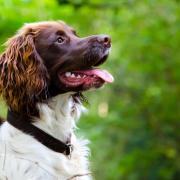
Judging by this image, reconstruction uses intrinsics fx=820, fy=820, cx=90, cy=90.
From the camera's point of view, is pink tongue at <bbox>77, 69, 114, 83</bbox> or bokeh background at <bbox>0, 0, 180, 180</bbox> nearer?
pink tongue at <bbox>77, 69, 114, 83</bbox>

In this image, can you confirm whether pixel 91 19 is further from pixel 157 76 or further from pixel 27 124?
pixel 27 124

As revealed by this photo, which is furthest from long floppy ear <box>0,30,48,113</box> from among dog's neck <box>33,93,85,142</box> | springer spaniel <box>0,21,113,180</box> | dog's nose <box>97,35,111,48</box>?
dog's nose <box>97,35,111,48</box>

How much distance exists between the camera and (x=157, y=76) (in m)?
17.7

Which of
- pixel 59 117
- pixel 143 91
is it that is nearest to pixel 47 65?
pixel 59 117

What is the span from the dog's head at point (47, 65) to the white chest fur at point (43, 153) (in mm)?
145

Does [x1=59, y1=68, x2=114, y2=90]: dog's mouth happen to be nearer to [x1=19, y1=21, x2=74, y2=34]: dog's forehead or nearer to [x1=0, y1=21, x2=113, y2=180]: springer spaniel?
[x1=0, y1=21, x2=113, y2=180]: springer spaniel

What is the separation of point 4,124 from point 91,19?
10658 mm

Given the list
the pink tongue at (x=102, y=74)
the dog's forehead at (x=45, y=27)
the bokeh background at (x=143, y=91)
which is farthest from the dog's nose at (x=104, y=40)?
the bokeh background at (x=143, y=91)

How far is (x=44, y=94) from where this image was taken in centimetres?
646

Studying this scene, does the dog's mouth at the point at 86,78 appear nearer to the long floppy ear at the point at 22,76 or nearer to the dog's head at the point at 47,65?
the dog's head at the point at 47,65

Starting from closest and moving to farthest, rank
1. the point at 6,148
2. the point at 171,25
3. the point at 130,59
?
the point at 6,148 < the point at 171,25 < the point at 130,59

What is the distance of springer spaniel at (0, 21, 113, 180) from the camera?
6359 mm

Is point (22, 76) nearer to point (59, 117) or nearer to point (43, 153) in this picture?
point (59, 117)

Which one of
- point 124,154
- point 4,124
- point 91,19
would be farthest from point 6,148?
point 124,154
